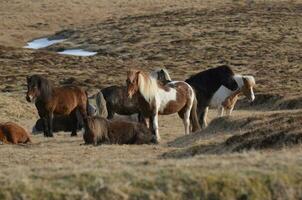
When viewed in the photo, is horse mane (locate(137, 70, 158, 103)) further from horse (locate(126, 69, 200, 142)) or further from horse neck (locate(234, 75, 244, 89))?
horse neck (locate(234, 75, 244, 89))

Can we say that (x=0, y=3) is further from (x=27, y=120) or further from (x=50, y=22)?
(x=27, y=120)

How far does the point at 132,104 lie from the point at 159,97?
3539mm

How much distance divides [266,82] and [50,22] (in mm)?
50921

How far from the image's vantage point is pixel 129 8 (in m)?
97.2

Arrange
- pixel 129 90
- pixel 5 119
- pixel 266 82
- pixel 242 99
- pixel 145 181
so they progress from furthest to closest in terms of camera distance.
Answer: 1. pixel 266 82
2. pixel 242 99
3. pixel 5 119
4. pixel 129 90
5. pixel 145 181

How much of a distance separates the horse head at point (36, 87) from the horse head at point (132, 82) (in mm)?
4003

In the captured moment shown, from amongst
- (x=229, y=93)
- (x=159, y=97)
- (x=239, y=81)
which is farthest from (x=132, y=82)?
(x=239, y=81)

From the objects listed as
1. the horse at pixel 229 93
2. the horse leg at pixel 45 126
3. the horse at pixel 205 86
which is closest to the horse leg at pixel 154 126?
the horse at pixel 205 86

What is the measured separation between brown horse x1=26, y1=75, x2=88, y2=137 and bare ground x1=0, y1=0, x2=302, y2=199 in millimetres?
760

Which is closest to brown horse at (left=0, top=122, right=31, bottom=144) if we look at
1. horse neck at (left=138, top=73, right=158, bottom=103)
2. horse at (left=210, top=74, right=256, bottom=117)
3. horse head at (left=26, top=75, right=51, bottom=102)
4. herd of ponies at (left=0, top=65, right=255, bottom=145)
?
herd of ponies at (left=0, top=65, right=255, bottom=145)

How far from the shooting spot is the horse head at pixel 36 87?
68.8 feet

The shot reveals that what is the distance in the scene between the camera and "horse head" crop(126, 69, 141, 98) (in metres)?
18.1

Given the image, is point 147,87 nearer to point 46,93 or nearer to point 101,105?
point 101,105

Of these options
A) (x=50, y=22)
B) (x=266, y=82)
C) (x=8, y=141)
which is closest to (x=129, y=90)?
(x=8, y=141)
